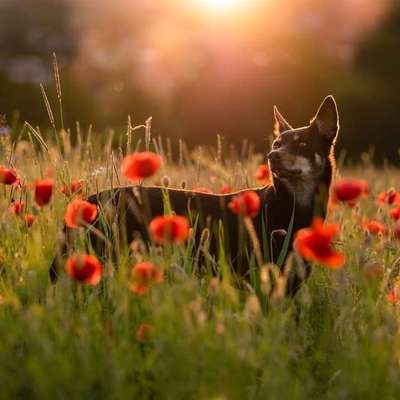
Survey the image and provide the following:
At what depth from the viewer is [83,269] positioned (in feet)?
8.32

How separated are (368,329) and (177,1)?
18497 mm

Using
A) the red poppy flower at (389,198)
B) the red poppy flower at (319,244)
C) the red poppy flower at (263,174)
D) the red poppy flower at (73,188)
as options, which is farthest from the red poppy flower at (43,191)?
the red poppy flower at (389,198)

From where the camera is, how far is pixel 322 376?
3119 mm

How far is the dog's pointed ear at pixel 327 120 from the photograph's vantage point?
446 centimetres

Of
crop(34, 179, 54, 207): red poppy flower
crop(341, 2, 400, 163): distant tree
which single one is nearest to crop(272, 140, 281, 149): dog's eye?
crop(34, 179, 54, 207): red poppy flower

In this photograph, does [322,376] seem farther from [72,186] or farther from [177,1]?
[177,1]

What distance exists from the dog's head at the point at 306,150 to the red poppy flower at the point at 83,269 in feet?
6.01

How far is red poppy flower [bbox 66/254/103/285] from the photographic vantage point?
8.22 ft

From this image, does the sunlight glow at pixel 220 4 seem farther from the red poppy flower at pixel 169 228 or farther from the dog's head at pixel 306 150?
the red poppy flower at pixel 169 228

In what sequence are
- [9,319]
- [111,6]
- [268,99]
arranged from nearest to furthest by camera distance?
1. [9,319]
2. [268,99]
3. [111,6]

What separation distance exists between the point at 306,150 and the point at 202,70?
16.6 m

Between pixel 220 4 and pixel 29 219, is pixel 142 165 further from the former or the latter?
pixel 220 4

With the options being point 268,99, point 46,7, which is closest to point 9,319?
point 268,99

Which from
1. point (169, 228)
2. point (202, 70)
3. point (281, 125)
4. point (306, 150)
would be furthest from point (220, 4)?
point (169, 228)
